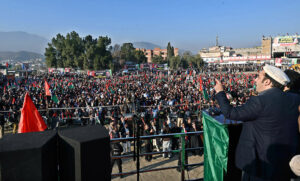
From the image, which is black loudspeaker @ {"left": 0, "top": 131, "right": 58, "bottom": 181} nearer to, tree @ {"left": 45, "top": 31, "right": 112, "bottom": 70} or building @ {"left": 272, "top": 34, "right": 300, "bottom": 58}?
tree @ {"left": 45, "top": 31, "right": 112, "bottom": 70}

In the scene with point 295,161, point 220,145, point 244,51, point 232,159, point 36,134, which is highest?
point 244,51

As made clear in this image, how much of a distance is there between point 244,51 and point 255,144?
11756cm

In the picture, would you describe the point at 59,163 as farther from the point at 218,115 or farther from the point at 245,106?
the point at 218,115

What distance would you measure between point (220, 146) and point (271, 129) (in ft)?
2.24

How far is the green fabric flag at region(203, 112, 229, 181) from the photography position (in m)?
2.28

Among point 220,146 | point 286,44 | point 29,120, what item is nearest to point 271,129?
point 220,146

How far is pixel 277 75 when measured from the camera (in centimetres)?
179

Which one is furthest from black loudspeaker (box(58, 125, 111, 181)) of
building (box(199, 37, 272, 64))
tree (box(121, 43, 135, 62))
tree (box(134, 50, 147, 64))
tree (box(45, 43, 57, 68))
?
tree (box(121, 43, 135, 62))

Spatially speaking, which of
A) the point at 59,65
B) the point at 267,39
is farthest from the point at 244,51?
the point at 59,65

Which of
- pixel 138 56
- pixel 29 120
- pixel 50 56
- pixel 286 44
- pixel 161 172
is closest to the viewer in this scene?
pixel 29 120

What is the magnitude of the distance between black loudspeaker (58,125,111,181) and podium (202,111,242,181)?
130cm

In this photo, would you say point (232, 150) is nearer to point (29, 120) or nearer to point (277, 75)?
point (277, 75)

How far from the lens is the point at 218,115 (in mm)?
2568

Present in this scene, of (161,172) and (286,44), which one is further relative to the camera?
(286,44)
